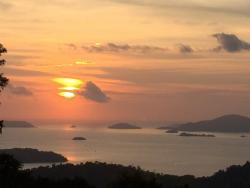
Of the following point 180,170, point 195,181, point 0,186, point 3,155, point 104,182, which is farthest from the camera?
point 180,170

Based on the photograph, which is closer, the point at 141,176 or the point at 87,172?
the point at 141,176

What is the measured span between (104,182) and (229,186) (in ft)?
84.3

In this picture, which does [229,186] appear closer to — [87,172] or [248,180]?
[248,180]

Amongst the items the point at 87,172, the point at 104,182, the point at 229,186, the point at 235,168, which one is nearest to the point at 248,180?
the point at 229,186

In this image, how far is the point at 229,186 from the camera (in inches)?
4306

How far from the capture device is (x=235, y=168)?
392 feet

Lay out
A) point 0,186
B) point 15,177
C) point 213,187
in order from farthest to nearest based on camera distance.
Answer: point 213,187 < point 15,177 < point 0,186

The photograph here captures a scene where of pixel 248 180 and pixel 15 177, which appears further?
pixel 248 180

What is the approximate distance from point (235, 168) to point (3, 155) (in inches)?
3713

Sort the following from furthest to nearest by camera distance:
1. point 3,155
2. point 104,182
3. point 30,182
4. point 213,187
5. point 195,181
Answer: point 195,181 → point 213,187 → point 104,182 → point 30,182 → point 3,155

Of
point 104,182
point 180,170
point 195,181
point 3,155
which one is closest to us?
point 3,155

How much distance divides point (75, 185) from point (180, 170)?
150188 mm

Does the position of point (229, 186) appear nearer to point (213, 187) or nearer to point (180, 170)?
point (213, 187)

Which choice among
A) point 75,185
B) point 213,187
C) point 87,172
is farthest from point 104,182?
point 75,185
